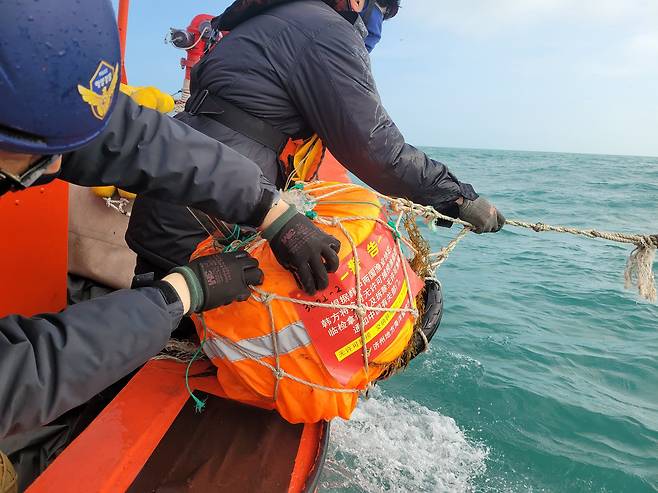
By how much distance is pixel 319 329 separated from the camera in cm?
166

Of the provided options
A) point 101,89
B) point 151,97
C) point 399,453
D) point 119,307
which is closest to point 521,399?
point 399,453

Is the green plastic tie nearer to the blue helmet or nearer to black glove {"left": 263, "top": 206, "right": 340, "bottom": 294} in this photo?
black glove {"left": 263, "top": 206, "right": 340, "bottom": 294}

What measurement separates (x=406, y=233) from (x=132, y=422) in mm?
1343

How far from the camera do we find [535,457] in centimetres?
334

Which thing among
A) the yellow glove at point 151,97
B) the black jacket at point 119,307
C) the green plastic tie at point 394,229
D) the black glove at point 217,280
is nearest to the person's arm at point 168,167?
the black jacket at point 119,307

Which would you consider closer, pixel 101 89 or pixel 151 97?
pixel 101 89

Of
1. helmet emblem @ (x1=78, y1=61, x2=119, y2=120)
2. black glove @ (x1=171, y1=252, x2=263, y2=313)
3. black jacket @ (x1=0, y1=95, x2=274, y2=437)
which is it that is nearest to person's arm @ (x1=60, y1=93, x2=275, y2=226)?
black jacket @ (x1=0, y1=95, x2=274, y2=437)

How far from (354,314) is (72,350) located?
836 mm

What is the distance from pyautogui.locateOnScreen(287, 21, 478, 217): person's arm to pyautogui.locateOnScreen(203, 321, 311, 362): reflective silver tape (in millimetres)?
891

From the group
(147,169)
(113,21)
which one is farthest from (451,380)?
(113,21)

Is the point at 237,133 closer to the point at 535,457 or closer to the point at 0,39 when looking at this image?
the point at 0,39

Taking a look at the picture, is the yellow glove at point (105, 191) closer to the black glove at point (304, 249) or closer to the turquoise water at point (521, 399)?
the black glove at point (304, 249)

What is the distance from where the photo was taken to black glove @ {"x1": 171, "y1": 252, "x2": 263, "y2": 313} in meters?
1.56

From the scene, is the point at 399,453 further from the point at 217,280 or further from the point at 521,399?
the point at 217,280
